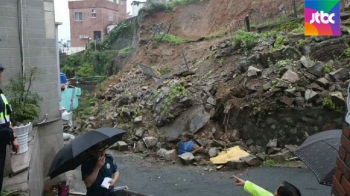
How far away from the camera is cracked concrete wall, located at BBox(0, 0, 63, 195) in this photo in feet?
17.6

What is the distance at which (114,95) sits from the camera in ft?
56.5

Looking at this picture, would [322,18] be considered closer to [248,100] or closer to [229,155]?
[248,100]

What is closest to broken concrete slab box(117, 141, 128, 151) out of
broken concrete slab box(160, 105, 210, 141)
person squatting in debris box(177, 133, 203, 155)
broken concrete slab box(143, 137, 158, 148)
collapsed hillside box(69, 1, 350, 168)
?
collapsed hillside box(69, 1, 350, 168)

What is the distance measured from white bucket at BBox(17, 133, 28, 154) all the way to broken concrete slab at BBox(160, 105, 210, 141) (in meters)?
6.22

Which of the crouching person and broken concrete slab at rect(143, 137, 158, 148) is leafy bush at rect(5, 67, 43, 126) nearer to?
the crouching person

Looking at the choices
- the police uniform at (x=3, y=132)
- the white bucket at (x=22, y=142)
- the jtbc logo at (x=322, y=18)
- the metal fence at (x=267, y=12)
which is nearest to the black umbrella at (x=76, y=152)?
the police uniform at (x=3, y=132)

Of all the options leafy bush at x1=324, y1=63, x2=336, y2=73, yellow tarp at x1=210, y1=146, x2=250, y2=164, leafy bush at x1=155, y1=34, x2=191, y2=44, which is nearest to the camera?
yellow tarp at x1=210, y1=146, x2=250, y2=164

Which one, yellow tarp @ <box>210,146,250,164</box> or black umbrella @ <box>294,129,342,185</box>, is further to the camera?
Result: yellow tarp @ <box>210,146,250,164</box>

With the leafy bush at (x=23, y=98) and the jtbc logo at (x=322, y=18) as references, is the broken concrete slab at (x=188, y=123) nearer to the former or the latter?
the jtbc logo at (x=322, y=18)

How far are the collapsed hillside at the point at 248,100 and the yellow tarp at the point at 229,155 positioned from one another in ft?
0.91

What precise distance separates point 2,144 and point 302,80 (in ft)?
27.3

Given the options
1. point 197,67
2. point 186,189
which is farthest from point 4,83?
point 197,67

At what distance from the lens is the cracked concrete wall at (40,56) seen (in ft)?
17.6

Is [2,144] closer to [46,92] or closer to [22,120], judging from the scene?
[22,120]
